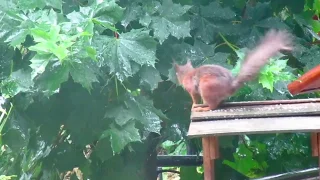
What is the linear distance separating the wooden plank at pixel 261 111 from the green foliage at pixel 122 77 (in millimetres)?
66

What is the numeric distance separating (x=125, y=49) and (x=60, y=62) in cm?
23

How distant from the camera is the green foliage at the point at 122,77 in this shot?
1332mm

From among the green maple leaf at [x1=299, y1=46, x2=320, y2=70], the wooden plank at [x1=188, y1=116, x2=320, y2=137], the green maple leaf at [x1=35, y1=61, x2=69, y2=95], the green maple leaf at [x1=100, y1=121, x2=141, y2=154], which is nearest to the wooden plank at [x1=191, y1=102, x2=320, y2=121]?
the wooden plank at [x1=188, y1=116, x2=320, y2=137]

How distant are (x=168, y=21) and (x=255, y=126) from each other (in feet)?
1.58

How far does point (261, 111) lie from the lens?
1.29 metres

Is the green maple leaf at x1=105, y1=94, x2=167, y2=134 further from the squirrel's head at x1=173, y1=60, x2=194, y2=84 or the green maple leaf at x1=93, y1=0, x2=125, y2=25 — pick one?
the green maple leaf at x1=93, y1=0, x2=125, y2=25

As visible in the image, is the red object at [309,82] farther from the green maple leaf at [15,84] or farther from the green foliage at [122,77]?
the green maple leaf at [15,84]

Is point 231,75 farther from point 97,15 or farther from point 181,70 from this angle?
point 97,15

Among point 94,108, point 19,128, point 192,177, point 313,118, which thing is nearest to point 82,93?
point 94,108

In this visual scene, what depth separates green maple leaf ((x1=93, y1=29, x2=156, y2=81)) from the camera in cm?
141

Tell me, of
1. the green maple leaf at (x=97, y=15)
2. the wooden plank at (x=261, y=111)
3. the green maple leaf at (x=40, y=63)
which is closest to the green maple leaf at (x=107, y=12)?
the green maple leaf at (x=97, y=15)

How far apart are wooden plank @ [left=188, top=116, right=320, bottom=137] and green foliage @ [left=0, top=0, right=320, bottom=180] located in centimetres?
15

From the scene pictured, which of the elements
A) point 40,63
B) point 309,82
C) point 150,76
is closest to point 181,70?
point 150,76

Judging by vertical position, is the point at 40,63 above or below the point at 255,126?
above
